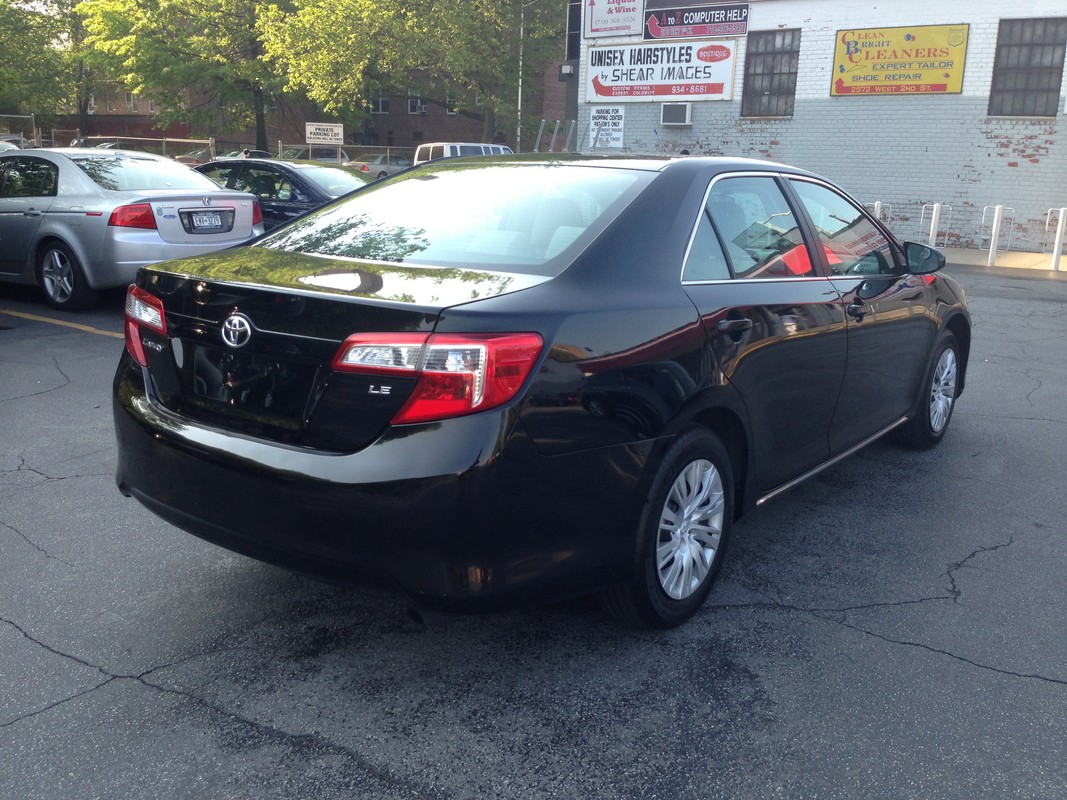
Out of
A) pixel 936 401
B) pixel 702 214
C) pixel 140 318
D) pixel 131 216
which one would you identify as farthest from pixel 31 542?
pixel 131 216

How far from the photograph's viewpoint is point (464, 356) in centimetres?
262

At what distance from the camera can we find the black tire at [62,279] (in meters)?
9.12

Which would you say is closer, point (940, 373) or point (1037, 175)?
point (940, 373)

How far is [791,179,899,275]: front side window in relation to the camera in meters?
4.38

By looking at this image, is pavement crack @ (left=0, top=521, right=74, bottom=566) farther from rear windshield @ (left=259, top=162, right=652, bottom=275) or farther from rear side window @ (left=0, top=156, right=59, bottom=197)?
rear side window @ (left=0, top=156, right=59, bottom=197)

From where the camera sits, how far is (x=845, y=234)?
4.62 m

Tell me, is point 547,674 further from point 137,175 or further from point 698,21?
point 698,21

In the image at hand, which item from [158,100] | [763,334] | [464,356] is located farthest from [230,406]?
[158,100]

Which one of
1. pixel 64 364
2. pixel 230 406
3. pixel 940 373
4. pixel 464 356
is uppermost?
pixel 464 356

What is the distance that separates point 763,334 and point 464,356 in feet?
4.83

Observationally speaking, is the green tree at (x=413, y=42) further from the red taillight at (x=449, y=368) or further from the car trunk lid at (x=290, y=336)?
the red taillight at (x=449, y=368)

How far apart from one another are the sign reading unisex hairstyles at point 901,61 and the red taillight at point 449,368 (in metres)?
21.1

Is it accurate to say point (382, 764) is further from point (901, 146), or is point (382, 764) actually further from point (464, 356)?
point (901, 146)

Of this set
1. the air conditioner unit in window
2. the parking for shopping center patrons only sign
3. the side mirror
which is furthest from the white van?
the side mirror
